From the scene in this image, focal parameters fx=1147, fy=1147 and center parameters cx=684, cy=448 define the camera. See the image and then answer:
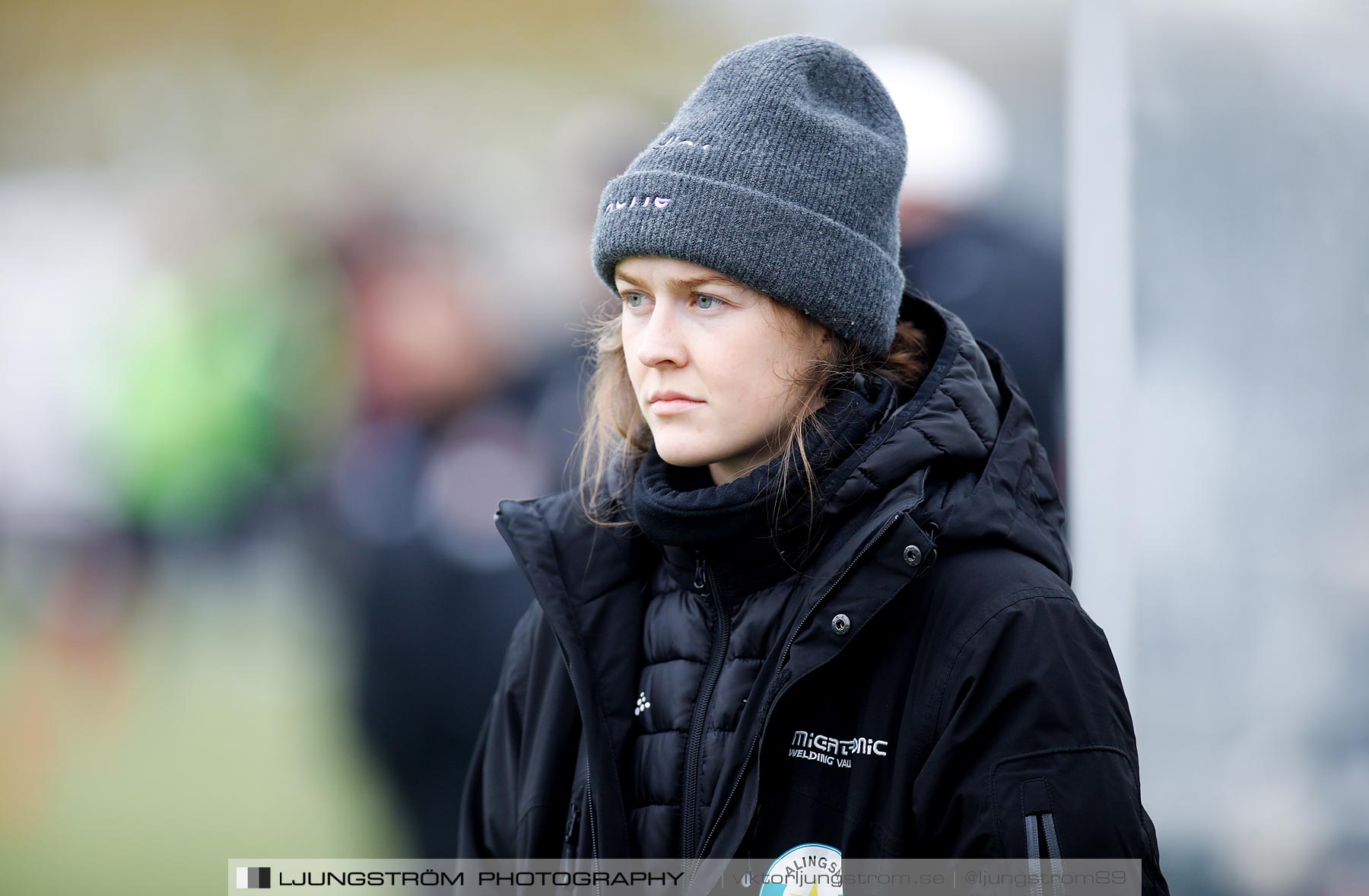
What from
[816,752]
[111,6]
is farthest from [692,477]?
[111,6]

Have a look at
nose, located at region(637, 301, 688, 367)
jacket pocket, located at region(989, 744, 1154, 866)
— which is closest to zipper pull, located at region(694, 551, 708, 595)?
nose, located at region(637, 301, 688, 367)

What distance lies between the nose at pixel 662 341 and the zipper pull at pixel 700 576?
251 mm

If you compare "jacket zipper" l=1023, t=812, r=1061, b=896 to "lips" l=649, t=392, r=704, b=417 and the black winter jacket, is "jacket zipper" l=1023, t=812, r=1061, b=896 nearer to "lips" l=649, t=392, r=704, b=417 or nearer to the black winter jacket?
the black winter jacket

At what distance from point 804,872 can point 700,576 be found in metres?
0.38

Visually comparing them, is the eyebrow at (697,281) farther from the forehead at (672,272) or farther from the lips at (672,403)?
the lips at (672,403)

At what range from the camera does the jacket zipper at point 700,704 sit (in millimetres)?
1355

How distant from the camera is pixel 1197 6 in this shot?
2.39 metres

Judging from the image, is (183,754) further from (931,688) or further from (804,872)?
(931,688)

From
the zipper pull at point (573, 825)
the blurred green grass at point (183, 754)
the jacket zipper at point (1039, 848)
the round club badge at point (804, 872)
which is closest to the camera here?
the jacket zipper at point (1039, 848)

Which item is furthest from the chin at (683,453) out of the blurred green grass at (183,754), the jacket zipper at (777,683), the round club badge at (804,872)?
the blurred green grass at (183,754)

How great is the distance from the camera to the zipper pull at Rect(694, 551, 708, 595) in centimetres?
147

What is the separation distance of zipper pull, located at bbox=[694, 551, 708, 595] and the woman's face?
121mm

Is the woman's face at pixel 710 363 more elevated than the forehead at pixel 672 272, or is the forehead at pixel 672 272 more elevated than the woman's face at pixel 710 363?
the forehead at pixel 672 272

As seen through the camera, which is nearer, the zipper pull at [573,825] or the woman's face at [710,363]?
the woman's face at [710,363]
